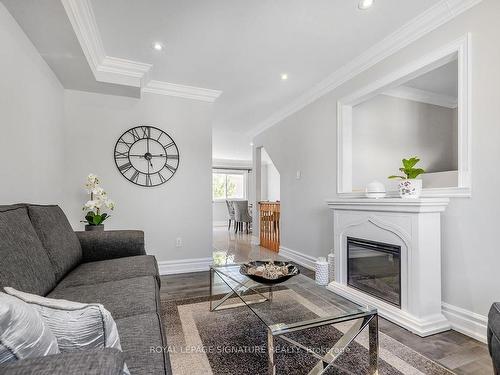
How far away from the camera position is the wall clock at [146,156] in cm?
327

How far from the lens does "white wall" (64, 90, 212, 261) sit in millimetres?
3088

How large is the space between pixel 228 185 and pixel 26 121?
25.9 ft

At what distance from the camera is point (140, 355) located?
2.69 feet

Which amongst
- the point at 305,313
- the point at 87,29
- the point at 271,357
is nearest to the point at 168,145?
the point at 87,29

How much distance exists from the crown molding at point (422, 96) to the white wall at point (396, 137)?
5 centimetres

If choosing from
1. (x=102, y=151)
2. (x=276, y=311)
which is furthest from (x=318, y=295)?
(x=102, y=151)

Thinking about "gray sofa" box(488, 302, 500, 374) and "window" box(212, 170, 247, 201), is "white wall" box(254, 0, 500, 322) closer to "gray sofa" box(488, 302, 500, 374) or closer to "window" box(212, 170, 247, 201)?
"gray sofa" box(488, 302, 500, 374)

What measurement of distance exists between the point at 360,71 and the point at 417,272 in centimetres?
202

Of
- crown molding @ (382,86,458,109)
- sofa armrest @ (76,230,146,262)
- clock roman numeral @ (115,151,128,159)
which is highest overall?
crown molding @ (382,86,458,109)

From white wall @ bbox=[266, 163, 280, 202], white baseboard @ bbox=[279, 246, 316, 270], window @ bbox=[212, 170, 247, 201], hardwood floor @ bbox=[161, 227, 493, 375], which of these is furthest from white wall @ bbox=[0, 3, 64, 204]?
white wall @ bbox=[266, 163, 280, 202]

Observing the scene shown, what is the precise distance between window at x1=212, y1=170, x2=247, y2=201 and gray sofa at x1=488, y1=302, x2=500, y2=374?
8848mm

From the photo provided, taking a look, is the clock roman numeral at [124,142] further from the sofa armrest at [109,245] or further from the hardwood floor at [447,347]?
the hardwood floor at [447,347]

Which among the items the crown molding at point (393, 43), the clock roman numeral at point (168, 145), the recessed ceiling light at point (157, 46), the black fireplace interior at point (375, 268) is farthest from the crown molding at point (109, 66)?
the black fireplace interior at point (375, 268)

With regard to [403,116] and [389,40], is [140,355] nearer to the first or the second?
[389,40]
